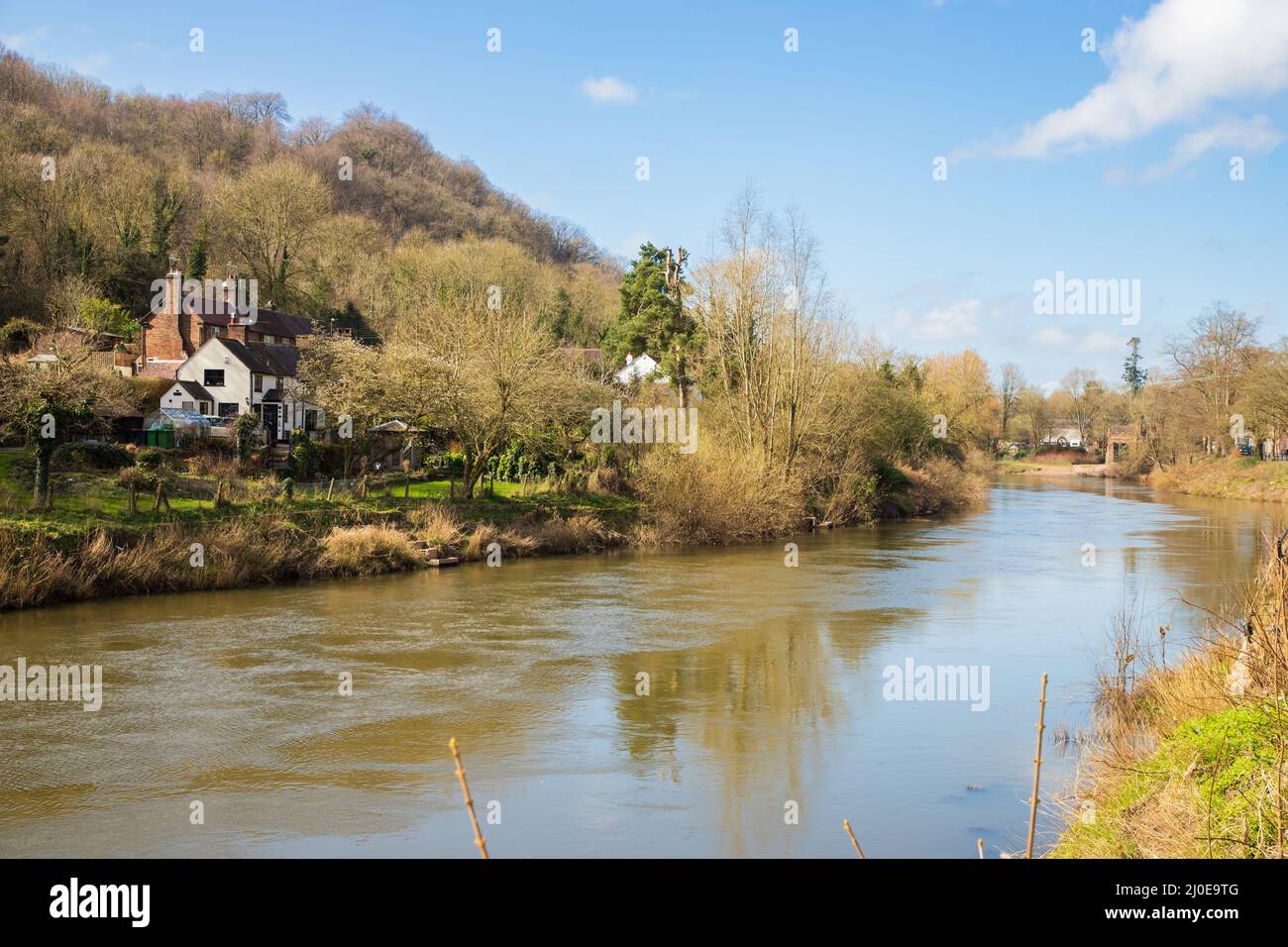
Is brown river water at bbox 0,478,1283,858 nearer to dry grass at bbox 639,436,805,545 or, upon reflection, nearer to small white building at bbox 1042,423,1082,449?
dry grass at bbox 639,436,805,545

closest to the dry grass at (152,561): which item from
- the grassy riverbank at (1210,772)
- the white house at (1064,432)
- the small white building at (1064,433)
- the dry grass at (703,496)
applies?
the dry grass at (703,496)

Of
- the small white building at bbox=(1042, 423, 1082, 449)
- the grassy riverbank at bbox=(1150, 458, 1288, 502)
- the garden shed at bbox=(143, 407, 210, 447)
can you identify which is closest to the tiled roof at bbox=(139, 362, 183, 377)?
the garden shed at bbox=(143, 407, 210, 447)

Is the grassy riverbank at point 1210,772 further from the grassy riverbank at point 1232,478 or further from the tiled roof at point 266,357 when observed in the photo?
the grassy riverbank at point 1232,478

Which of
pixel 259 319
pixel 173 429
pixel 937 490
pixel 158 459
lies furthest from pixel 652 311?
pixel 158 459

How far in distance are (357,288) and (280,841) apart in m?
55.8

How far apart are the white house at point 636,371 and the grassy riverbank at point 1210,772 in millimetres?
33796

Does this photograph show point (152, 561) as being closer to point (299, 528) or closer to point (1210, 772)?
point (299, 528)

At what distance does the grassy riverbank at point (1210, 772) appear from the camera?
5969 millimetres

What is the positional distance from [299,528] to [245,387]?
23234mm

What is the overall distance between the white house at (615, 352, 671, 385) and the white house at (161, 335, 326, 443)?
41.4 ft

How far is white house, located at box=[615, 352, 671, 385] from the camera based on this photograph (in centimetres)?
4419

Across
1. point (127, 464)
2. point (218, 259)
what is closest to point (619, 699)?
point (127, 464)

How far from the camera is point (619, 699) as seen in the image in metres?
14.1

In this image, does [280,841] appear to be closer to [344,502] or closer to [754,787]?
[754,787]
